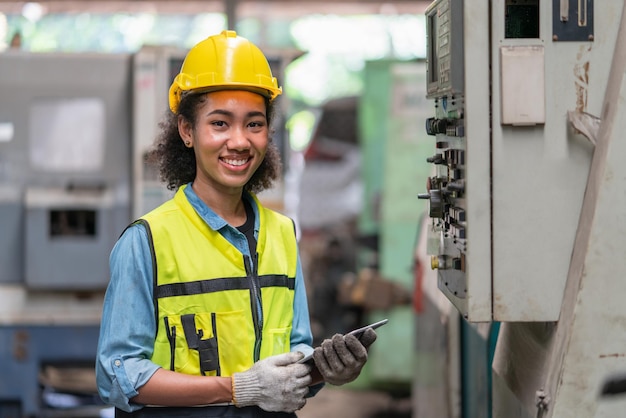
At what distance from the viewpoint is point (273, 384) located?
7.00 feet

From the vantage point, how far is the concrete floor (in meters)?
6.30

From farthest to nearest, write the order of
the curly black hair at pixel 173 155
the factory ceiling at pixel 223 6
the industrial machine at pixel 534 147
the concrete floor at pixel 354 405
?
the concrete floor at pixel 354 405 → the factory ceiling at pixel 223 6 → the curly black hair at pixel 173 155 → the industrial machine at pixel 534 147

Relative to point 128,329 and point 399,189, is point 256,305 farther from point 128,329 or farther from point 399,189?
point 399,189

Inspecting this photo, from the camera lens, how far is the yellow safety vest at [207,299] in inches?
86.2

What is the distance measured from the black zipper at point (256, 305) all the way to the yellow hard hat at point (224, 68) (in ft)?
1.34

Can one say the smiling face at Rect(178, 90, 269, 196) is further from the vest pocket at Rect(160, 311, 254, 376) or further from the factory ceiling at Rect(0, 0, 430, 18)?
the factory ceiling at Rect(0, 0, 430, 18)

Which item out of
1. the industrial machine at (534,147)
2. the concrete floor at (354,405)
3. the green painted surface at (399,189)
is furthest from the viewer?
the concrete floor at (354,405)

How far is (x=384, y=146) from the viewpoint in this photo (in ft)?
20.3

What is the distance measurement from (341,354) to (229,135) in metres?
0.57

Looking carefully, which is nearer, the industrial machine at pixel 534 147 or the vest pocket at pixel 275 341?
the industrial machine at pixel 534 147

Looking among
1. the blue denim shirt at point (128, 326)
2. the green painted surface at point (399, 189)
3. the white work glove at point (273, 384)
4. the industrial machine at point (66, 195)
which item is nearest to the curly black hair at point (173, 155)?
the blue denim shirt at point (128, 326)

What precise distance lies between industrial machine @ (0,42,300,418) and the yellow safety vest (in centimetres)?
204

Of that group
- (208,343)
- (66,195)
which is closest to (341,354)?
(208,343)

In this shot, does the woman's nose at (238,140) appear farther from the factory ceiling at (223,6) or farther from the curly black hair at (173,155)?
the factory ceiling at (223,6)
